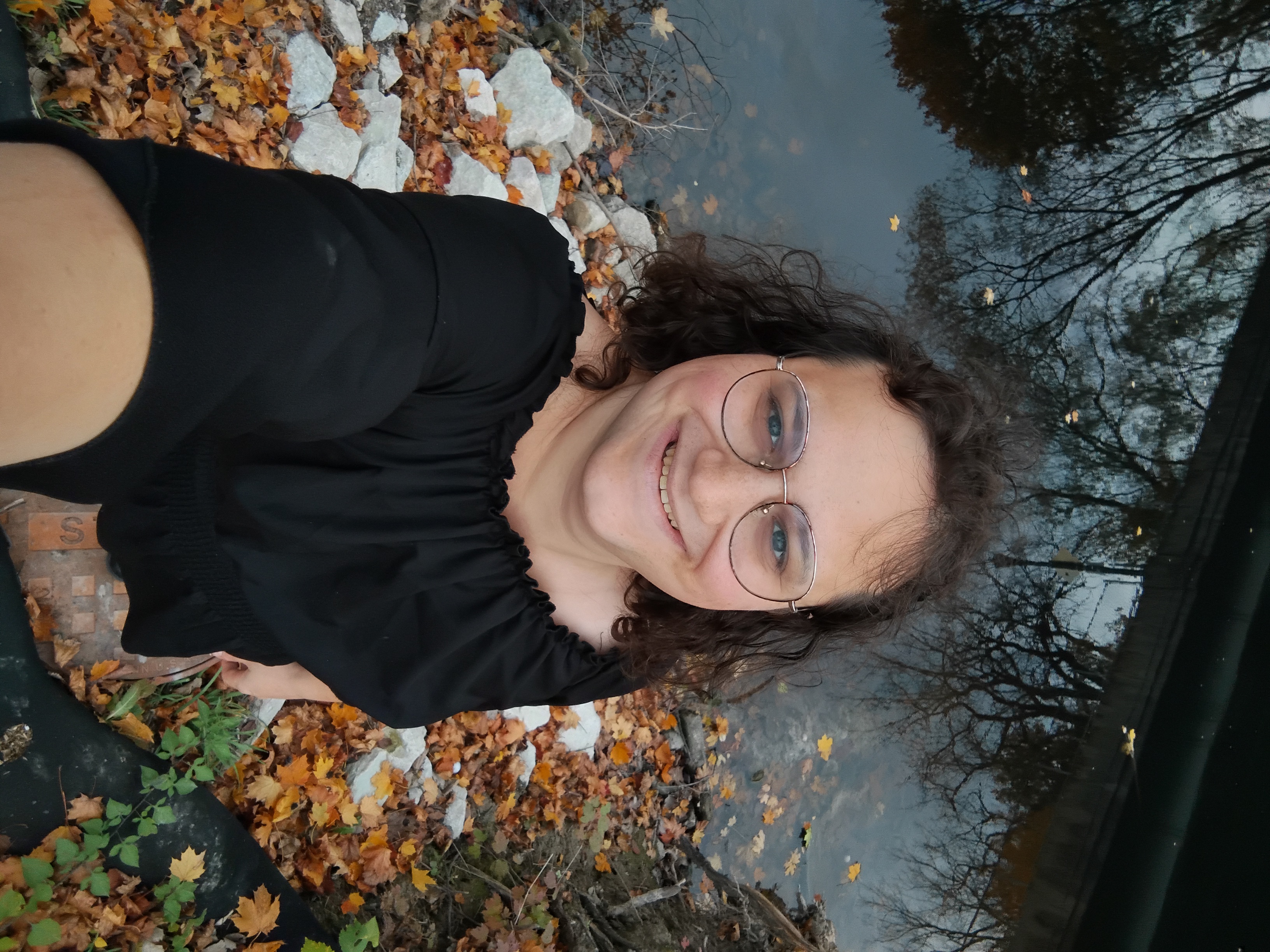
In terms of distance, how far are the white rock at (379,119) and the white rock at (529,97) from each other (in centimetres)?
65

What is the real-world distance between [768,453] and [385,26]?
7.98 ft

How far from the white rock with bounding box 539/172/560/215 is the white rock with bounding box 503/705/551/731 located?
2.25 m

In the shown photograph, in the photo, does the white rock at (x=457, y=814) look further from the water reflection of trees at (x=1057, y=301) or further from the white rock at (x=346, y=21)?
the white rock at (x=346, y=21)

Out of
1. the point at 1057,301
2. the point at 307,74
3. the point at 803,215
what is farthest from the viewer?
the point at 1057,301

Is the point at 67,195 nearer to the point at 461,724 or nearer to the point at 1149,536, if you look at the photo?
the point at 461,724

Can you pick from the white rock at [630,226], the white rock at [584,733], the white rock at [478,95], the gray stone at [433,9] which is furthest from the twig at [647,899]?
the gray stone at [433,9]

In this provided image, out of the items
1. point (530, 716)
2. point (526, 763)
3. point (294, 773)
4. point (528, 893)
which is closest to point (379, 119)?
point (294, 773)

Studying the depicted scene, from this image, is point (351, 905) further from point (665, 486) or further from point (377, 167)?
point (377, 167)

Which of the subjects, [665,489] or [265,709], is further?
[265,709]

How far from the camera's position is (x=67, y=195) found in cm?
68

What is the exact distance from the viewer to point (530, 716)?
3.18 metres

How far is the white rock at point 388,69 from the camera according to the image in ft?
9.36

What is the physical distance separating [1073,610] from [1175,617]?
1.40 ft

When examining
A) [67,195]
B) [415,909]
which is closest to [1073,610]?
[415,909]
